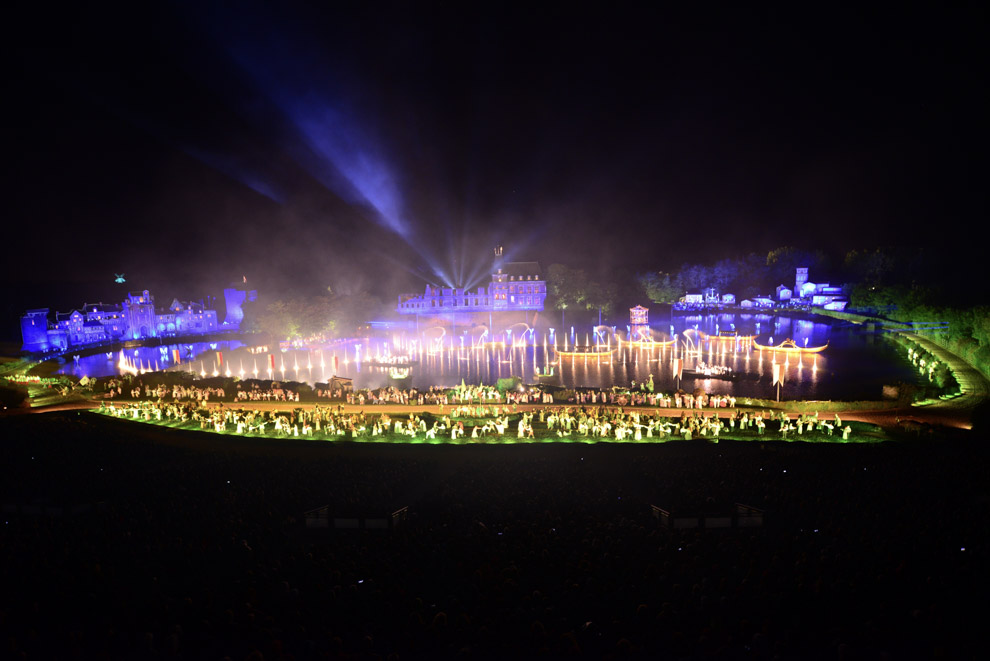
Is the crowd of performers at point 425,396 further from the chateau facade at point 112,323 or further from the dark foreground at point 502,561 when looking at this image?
the chateau facade at point 112,323

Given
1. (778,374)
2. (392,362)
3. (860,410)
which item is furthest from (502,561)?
(778,374)

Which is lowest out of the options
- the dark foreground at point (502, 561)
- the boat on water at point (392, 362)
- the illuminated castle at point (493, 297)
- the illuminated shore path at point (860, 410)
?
the dark foreground at point (502, 561)

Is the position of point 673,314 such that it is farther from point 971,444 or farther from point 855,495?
point 855,495

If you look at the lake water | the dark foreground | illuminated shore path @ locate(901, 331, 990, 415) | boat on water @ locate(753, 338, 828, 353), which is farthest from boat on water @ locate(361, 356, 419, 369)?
illuminated shore path @ locate(901, 331, 990, 415)

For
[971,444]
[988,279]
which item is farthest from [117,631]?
[988,279]

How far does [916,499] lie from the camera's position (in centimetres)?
1119

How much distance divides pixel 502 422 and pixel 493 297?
57429mm

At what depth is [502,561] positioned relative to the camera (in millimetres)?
8820

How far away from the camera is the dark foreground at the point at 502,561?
6.66m

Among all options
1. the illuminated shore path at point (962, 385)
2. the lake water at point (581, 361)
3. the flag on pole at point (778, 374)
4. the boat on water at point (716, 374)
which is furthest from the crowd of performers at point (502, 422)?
the flag on pole at point (778, 374)

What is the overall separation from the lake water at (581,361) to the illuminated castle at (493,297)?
14361 millimetres

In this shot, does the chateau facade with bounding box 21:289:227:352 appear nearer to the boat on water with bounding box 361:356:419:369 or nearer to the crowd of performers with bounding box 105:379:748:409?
the boat on water with bounding box 361:356:419:369

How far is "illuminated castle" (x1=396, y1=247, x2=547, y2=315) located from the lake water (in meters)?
14.4

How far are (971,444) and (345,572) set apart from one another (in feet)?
61.6
